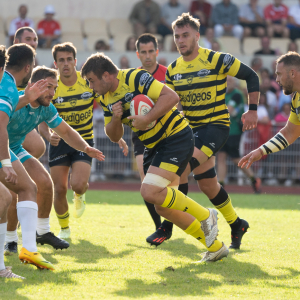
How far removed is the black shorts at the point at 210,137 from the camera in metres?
Result: 5.76

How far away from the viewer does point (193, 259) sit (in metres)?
5.32

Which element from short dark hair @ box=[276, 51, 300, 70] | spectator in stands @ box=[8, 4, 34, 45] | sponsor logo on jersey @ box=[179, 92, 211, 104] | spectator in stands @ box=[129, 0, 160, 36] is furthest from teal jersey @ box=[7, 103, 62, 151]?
spectator in stands @ box=[129, 0, 160, 36]

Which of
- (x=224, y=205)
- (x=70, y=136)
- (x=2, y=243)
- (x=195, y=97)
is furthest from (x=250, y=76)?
(x=2, y=243)

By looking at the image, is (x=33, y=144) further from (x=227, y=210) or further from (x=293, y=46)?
(x=293, y=46)

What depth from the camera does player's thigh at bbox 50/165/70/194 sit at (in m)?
6.70

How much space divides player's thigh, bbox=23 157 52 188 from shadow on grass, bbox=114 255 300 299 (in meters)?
1.67

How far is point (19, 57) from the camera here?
4.95 metres

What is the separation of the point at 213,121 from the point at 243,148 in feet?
24.6

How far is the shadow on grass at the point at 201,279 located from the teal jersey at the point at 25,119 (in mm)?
2002

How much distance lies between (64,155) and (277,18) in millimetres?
13446

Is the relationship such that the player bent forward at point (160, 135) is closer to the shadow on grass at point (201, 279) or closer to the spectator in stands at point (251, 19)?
the shadow on grass at point (201, 279)

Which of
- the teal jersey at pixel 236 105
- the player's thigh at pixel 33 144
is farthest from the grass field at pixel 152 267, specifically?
the teal jersey at pixel 236 105

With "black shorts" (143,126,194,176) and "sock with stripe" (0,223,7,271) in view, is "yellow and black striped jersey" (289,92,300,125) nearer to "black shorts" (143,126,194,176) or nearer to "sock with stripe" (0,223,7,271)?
"black shorts" (143,126,194,176)

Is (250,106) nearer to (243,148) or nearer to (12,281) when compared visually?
(12,281)
